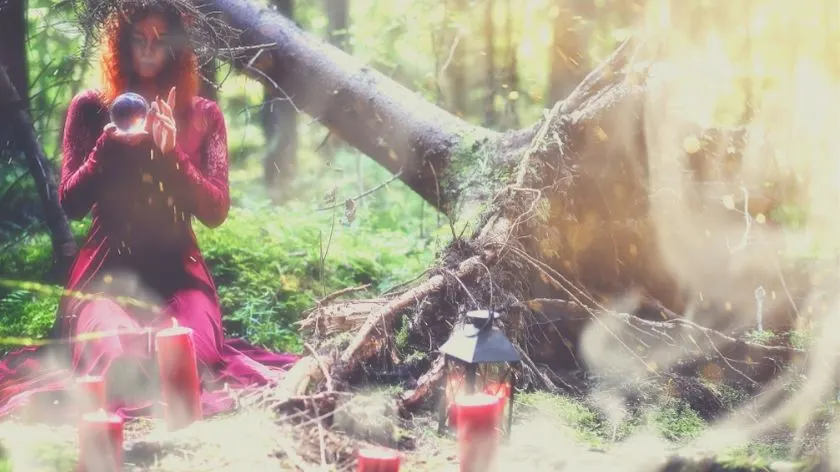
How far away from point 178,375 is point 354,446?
65cm

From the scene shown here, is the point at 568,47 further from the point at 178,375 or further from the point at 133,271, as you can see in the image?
the point at 178,375

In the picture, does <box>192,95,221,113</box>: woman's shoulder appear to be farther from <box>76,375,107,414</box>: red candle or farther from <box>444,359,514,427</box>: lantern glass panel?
<box>444,359,514,427</box>: lantern glass panel

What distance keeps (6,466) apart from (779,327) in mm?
3800

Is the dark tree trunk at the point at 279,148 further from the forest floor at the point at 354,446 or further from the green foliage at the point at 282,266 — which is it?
the forest floor at the point at 354,446

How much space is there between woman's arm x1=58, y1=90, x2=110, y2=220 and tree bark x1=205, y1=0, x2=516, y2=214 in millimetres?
1472

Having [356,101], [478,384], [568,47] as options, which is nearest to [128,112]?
[478,384]

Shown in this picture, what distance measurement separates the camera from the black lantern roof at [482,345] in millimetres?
2156

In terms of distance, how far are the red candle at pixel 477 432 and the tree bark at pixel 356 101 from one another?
7.44 feet

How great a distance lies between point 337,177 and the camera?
821 centimetres

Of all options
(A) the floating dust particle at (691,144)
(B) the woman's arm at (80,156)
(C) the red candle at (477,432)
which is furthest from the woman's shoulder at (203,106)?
(A) the floating dust particle at (691,144)

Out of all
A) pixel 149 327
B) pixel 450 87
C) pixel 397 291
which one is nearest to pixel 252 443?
pixel 149 327

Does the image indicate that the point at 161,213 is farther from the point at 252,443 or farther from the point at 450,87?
the point at 450,87

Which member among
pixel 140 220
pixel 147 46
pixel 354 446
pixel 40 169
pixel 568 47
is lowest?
pixel 354 446

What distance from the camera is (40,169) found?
13.0 ft
